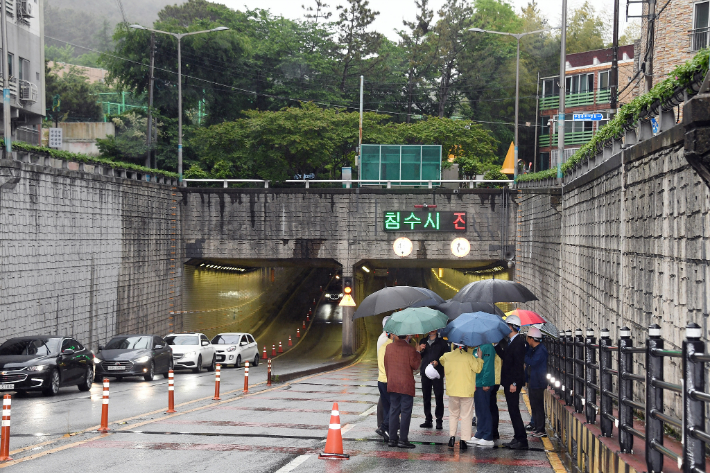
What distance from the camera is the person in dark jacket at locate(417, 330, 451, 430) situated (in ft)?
45.4

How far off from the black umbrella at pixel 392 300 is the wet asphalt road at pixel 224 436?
2060 mm

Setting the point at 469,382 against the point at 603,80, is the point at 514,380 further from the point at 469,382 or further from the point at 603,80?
the point at 603,80

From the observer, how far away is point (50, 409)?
17766 millimetres

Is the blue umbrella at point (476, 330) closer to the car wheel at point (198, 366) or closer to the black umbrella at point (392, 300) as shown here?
the black umbrella at point (392, 300)

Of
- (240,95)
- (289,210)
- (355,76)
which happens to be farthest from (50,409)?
(355,76)

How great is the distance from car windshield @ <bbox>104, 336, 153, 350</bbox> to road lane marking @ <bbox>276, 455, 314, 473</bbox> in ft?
52.5

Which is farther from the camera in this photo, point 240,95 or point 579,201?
point 240,95

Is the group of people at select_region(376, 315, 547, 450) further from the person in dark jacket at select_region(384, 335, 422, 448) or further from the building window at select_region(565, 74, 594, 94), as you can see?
the building window at select_region(565, 74, 594, 94)

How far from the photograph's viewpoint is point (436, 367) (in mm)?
13789

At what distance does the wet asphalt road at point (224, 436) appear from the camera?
10.9 metres

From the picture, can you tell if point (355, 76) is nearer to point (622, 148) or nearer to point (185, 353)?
point (185, 353)

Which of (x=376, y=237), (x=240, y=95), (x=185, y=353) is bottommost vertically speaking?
(x=185, y=353)

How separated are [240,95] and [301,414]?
174 feet

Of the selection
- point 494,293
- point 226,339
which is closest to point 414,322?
point 494,293
